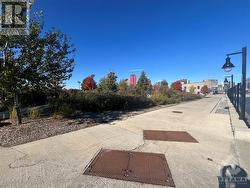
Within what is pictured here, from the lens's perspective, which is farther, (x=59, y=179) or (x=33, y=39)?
(x=33, y=39)

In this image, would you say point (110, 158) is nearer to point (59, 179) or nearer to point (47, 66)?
point (59, 179)

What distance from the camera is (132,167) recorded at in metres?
4.06

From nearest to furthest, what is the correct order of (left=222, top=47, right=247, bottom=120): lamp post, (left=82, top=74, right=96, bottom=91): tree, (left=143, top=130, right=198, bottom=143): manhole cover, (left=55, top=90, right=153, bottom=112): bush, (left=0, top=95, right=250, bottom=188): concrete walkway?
(left=0, top=95, right=250, bottom=188): concrete walkway
(left=143, top=130, right=198, bottom=143): manhole cover
(left=222, top=47, right=247, bottom=120): lamp post
(left=55, top=90, right=153, bottom=112): bush
(left=82, top=74, right=96, bottom=91): tree

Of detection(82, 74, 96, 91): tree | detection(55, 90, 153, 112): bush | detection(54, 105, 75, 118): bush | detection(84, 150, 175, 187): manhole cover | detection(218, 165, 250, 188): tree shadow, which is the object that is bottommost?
detection(218, 165, 250, 188): tree shadow

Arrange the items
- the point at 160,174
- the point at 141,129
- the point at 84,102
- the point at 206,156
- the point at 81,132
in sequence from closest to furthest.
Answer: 1. the point at 160,174
2. the point at 206,156
3. the point at 81,132
4. the point at 141,129
5. the point at 84,102

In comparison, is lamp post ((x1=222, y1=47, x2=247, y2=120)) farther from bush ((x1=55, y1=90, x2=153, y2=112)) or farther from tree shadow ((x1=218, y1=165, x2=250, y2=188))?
bush ((x1=55, y1=90, x2=153, y2=112))

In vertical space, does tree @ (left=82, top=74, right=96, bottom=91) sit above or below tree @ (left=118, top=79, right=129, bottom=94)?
above

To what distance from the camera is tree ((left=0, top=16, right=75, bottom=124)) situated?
6.72m

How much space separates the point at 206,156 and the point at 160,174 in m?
1.64

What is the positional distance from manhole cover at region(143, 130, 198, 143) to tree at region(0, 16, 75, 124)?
426cm

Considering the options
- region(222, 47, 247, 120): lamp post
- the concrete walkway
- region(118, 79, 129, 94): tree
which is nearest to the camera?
the concrete walkway

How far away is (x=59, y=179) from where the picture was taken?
3.44 metres

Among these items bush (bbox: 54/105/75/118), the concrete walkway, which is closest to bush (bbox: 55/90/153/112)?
bush (bbox: 54/105/75/118)

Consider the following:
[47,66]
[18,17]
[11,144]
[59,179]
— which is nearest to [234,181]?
[59,179]
